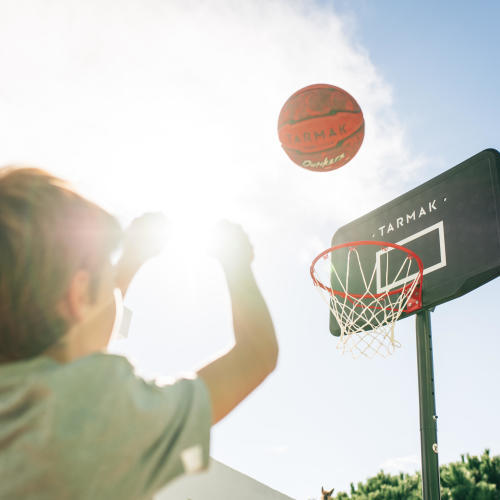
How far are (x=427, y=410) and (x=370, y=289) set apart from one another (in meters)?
1.50

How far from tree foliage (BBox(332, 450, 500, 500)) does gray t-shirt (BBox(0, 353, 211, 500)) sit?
1401 cm

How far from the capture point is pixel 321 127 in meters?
4.86

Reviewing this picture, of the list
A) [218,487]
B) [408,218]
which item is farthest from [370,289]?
[218,487]

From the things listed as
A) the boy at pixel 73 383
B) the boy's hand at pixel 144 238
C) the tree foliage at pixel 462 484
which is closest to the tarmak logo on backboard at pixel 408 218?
the boy's hand at pixel 144 238

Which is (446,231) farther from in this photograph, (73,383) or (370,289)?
(73,383)

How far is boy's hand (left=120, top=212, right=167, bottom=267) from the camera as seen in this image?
1276 millimetres

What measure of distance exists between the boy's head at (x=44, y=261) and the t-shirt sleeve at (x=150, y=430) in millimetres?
118

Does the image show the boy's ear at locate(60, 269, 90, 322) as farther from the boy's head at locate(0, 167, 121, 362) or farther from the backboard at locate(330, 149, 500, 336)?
the backboard at locate(330, 149, 500, 336)

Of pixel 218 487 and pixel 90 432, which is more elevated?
pixel 218 487

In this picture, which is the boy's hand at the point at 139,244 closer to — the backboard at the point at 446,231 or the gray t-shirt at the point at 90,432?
the gray t-shirt at the point at 90,432

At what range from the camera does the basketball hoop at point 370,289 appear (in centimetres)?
533

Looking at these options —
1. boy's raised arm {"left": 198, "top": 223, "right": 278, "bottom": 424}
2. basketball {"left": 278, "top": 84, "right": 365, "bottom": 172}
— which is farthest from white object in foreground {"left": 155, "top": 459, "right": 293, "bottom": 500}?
boy's raised arm {"left": 198, "top": 223, "right": 278, "bottom": 424}

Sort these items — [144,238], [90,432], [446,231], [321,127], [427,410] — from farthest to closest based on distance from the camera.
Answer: [446,231]
[427,410]
[321,127]
[144,238]
[90,432]

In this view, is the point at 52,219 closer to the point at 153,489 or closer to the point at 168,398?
the point at 168,398
